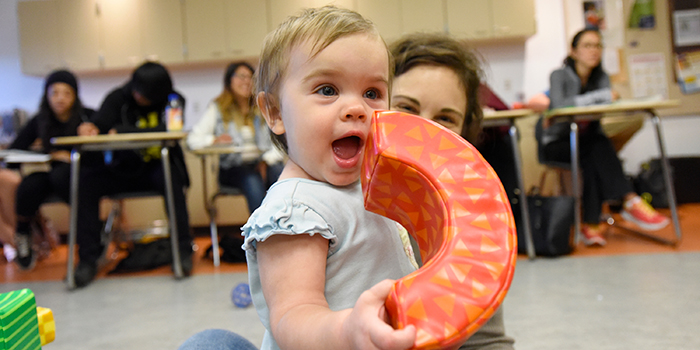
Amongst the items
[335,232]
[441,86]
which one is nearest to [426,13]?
[441,86]

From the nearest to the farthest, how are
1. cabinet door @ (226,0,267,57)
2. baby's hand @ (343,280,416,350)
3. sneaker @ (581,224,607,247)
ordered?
1. baby's hand @ (343,280,416,350)
2. sneaker @ (581,224,607,247)
3. cabinet door @ (226,0,267,57)

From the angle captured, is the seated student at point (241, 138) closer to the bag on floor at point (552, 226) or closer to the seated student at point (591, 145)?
the bag on floor at point (552, 226)

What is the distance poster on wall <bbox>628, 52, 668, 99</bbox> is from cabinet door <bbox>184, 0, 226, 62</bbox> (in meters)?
3.92

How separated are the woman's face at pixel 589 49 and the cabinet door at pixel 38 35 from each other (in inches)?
189

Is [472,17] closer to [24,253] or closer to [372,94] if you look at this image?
[24,253]

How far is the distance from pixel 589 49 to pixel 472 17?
1726 millimetres

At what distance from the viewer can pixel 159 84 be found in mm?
2846

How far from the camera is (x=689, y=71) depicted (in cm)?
461

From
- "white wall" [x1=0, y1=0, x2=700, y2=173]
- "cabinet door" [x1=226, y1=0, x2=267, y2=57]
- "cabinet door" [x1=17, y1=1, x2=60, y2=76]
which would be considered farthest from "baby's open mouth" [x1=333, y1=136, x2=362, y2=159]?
"cabinet door" [x1=17, y1=1, x2=60, y2=76]

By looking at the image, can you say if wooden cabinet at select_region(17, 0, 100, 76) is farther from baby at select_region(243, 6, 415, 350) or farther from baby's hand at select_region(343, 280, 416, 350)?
baby's hand at select_region(343, 280, 416, 350)

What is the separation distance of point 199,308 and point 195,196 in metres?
2.57

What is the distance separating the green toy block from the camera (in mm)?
484

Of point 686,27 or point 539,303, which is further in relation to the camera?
point 686,27

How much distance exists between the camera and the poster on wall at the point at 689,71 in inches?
181
